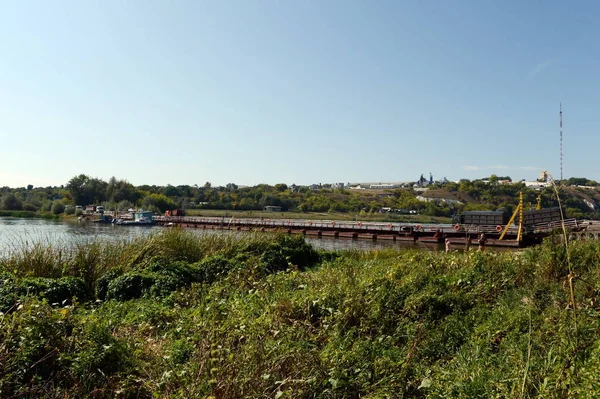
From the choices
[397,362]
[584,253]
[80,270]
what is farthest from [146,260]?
[584,253]

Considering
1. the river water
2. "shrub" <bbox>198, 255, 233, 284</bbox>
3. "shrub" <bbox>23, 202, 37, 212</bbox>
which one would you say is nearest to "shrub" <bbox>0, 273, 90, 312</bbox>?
"shrub" <bbox>198, 255, 233, 284</bbox>

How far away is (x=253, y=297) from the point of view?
640 centimetres

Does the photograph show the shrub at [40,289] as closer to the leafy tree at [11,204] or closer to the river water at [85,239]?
the river water at [85,239]

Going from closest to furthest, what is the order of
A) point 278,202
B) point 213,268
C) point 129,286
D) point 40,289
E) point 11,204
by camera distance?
point 40,289
point 129,286
point 213,268
point 11,204
point 278,202

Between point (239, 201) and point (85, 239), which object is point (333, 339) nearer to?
point (85, 239)

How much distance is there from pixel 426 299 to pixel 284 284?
8.51 ft

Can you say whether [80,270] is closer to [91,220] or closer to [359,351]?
[359,351]

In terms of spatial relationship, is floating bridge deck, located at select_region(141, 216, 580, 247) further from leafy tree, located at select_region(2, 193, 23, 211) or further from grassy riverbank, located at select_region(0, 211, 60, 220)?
leafy tree, located at select_region(2, 193, 23, 211)

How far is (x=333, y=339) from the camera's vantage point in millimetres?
4461

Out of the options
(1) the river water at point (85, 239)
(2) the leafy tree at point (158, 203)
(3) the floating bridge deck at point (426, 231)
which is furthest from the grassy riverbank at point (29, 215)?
(3) the floating bridge deck at point (426, 231)

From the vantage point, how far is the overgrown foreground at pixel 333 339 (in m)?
3.35

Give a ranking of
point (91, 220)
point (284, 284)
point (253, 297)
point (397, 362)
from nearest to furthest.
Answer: point (397, 362) < point (253, 297) < point (284, 284) < point (91, 220)

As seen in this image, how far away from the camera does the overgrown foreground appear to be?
3.35 m

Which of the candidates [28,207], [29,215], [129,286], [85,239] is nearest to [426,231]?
[85,239]
